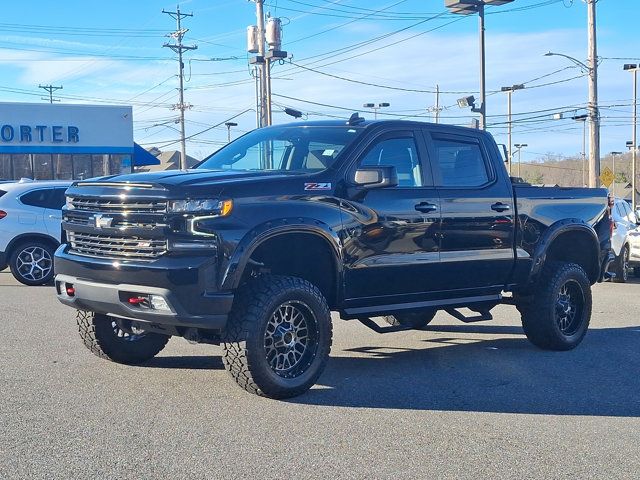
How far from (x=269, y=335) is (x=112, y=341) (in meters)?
1.71

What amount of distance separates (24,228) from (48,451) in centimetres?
979

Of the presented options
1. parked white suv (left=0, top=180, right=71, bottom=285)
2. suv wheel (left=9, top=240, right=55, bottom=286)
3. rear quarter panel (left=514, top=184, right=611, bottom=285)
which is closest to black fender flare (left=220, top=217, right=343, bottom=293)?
rear quarter panel (left=514, top=184, right=611, bottom=285)

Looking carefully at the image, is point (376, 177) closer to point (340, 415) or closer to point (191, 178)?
point (191, 178)

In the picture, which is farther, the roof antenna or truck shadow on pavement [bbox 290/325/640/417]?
the roof antenna

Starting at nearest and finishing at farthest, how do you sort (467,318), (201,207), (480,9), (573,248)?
(201,207) < (467,318) < (573,248) < (480,9)

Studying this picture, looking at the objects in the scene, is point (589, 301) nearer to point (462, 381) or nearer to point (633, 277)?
point (462, 381)

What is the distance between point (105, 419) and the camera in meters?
5.73

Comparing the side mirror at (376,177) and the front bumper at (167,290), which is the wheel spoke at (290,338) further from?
the side mirror at (376,177)

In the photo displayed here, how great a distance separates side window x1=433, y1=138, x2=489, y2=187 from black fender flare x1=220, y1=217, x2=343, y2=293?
155cm

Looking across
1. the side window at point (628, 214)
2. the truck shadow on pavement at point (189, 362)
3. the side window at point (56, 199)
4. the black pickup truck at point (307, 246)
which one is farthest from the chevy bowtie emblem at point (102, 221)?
the side window at point (628, 214)

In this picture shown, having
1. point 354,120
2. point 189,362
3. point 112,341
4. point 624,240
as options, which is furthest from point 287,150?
point 624,240

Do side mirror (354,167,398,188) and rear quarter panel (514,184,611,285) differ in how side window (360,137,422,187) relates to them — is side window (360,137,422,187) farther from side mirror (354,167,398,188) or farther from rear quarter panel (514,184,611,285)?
rear quarter panel (514,184,611,285)

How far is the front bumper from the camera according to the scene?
19.2 ft

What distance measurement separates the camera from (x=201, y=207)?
235 inches
